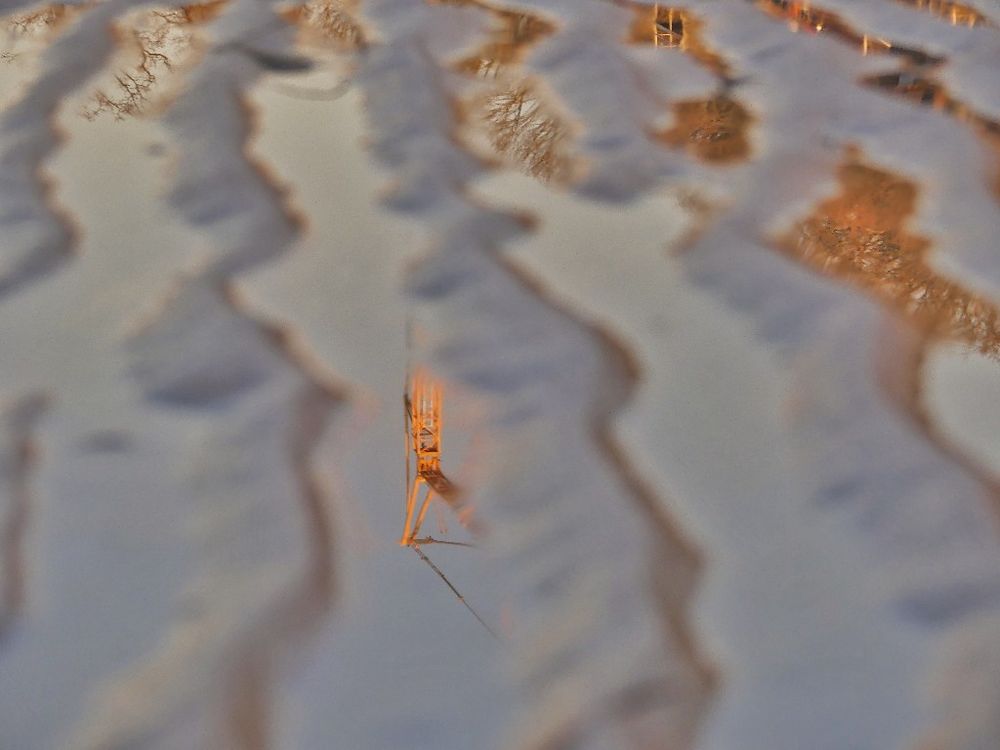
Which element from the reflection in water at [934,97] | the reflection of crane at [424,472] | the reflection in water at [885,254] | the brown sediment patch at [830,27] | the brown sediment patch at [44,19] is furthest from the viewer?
the brown sediment patch at [44,19]

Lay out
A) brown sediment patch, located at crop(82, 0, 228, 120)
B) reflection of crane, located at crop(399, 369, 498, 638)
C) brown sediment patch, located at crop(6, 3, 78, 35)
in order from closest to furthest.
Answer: reflection of crane, located at crop(399, 369, 498, 638), brown sediment patch, located at crop(82, 0, 228, 120), brown sediment patch, located at crop(6, 3, 78, 35)

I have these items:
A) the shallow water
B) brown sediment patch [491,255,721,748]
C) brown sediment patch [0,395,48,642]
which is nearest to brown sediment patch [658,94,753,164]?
the shallow water

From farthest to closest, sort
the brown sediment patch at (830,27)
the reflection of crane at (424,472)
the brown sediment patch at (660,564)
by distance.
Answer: the brown sediment patch at (830,27) < the reflection of crane at (424,472) < the brown sediment patch at (660,564)

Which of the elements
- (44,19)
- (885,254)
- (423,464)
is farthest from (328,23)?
(423,464)

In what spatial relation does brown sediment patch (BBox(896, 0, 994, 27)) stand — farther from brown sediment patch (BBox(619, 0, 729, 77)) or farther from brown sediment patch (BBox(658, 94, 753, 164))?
brown sediment patch (BBox(658, 94, 753, 164))

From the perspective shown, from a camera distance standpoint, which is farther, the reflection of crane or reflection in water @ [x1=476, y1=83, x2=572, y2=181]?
reflection in water @ [x1=476, y1=83, x2=572, y2=181]

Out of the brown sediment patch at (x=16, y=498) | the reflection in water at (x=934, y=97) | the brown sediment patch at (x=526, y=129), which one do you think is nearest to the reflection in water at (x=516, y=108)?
the brown sediment patch at (x=526, y=129)

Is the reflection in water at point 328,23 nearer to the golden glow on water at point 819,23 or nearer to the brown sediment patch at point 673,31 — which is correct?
the brown sediment patch at point 673,31
